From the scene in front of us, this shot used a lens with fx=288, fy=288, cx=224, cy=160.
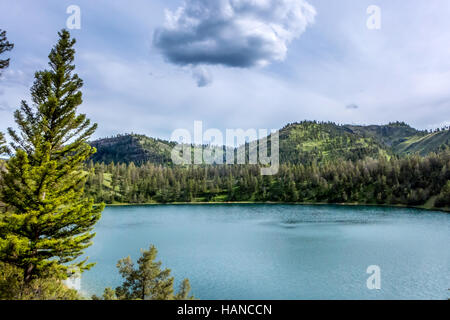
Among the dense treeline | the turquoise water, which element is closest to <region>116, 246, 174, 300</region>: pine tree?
the turquoise water

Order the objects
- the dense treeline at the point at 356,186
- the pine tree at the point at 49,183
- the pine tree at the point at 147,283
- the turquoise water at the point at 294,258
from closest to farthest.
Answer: the pine tree at the point at 49,183 < the pine tree at the point at 147,283 < the turquoise water at the point at 294,258 < the dense treeline at the point at 356,186

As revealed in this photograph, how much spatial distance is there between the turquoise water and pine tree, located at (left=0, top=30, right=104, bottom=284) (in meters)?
19.0

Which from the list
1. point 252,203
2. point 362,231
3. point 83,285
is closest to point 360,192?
point 252,203

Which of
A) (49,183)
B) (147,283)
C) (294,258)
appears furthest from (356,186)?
(49,183)

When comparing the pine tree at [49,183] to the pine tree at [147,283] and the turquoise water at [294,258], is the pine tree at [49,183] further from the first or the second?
the turquoise water at [294,258]

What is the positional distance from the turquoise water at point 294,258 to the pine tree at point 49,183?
62.4ft

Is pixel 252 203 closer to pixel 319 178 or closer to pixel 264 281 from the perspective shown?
pixel 319 178

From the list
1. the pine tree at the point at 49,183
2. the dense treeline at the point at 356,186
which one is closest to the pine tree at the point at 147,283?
the pine tree at the point at 49,183

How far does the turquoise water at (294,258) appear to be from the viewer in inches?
1412

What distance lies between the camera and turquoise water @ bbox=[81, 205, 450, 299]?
35.9m

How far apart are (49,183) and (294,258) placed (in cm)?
4313

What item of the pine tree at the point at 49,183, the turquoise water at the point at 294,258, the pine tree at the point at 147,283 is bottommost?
the turquoise water at the point at 294,258

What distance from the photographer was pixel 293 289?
119 feet

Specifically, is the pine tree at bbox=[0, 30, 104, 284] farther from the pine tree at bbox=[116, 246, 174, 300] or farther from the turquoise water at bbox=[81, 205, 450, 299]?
the turquoise water at bbox=[81, 205, 450, 299]
